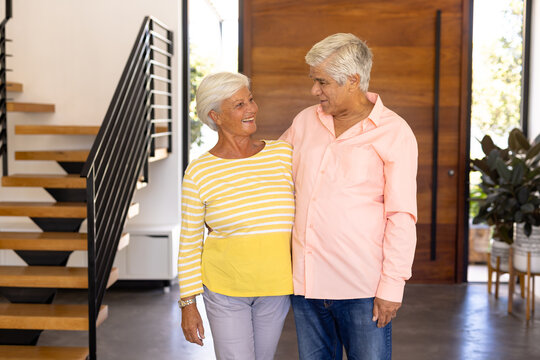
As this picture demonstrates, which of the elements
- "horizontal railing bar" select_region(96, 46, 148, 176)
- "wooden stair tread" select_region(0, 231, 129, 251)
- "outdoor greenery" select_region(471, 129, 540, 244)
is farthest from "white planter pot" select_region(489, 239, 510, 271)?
"wooden stair tread" select_region(0, 231, 129, 251)

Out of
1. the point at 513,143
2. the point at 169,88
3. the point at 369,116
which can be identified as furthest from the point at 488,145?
the point at 369,116

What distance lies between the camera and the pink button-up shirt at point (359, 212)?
6.23 feet

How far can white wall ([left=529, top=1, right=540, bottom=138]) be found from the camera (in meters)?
5.40

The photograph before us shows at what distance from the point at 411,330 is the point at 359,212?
2606mm

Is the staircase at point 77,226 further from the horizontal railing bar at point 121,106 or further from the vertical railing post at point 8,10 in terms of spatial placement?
the vertical railing post at point 8,10

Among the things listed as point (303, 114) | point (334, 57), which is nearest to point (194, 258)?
point (303, 114)

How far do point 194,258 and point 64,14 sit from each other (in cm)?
389

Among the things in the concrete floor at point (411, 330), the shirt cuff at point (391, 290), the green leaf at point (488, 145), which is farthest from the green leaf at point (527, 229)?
the shirt cuff at point (391, 290)

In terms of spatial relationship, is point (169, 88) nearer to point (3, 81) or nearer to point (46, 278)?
point (3, 81)

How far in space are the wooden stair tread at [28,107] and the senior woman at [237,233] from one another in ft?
9.31

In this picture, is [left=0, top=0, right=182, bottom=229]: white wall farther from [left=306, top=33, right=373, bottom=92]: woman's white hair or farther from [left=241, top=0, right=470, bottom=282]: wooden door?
[left=306, top=33, right=373, bottom=92]: woman's white hair

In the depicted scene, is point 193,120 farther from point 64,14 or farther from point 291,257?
point 291,257

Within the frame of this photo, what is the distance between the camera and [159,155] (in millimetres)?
4887

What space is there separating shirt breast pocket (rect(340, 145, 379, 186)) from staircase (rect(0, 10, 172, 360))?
1.66m
